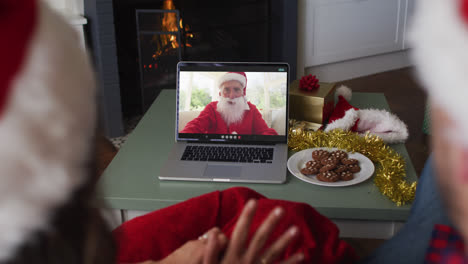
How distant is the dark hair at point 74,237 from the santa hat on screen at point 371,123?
3.69 ft

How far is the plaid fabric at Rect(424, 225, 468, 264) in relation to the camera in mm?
375

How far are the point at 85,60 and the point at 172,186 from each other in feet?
2.74

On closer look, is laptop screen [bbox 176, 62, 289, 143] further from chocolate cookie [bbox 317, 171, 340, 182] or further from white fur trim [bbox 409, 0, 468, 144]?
white fur trim [bbox 409, 0, 468, 144]

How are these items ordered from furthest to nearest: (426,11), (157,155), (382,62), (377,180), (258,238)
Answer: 1. (382,62)
2. (157,155)
3. (377,180)
4. (258,238)
5. (426,11)

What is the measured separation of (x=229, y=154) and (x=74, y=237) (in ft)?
3.10

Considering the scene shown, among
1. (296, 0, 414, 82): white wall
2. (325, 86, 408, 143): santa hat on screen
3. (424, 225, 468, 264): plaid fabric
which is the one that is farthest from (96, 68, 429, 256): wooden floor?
(424, 225, 468, 264): plaid fabric

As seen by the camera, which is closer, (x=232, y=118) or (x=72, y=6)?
(x=232, y=118)

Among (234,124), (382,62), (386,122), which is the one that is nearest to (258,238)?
(234,124)

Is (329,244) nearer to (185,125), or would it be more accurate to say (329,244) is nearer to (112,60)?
(185,125)

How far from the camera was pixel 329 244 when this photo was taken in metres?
0.87

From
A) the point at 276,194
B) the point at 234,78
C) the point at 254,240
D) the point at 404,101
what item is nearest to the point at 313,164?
the point at 276,194

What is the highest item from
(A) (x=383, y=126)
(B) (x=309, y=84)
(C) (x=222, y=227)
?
(B) (x=309, y=84)

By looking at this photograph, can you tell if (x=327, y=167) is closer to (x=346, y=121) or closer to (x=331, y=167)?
(x=331, y=167)

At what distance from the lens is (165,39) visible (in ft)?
9.12
